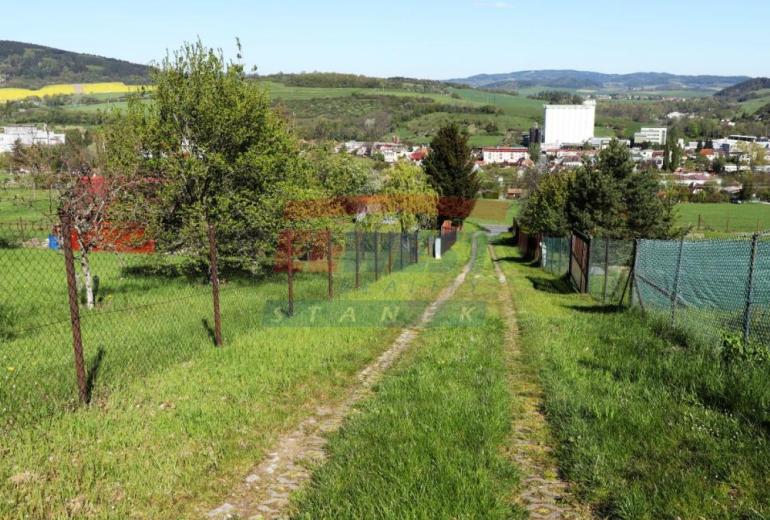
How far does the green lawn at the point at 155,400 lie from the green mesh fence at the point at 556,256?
47.5 ft

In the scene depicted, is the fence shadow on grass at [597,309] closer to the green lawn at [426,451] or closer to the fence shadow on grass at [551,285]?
the fence shadow on grass at [551,285]

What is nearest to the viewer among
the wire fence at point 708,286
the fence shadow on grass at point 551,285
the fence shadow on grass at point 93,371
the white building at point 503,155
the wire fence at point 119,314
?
the wire fence at point 119,314

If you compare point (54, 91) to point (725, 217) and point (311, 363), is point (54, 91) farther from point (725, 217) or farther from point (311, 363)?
point (311, 363)

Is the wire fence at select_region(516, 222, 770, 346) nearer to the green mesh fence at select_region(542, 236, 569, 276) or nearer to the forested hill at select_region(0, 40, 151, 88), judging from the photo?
the green mesh fence at select_region(542, 236, 569, 276)

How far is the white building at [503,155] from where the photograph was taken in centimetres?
17150

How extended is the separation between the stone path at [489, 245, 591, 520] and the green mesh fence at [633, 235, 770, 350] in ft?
11.4

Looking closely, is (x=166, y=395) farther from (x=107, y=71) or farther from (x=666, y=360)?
(x=107, y=71)

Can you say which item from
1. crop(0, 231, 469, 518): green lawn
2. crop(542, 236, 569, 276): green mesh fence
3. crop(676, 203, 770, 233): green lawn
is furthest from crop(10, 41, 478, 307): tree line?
crop(676, 203, 770, 233): green lawn

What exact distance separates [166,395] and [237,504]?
94.4 inches

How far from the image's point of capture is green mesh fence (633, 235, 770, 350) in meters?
9.14

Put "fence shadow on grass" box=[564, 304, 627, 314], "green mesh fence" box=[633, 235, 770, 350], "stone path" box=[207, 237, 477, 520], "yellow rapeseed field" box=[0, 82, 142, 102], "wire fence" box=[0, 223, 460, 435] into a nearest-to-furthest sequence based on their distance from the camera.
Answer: "stone path" box=[207, 237, 477, 520] → "wire fence" box=[0, 223, 460, 435] → "green mesh fence" box=[633, 235, 770, 350] → "fence shadow on grass" box=[564, 304, 627, 314] → "yellow rapeseed field" box=[0, 82, 142, 102]

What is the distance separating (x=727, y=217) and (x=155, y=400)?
83107 mm

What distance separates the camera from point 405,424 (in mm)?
5363

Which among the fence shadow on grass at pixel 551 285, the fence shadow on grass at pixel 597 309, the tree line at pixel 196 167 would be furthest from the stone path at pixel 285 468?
the fence shadow on grass at pixel 551 285
